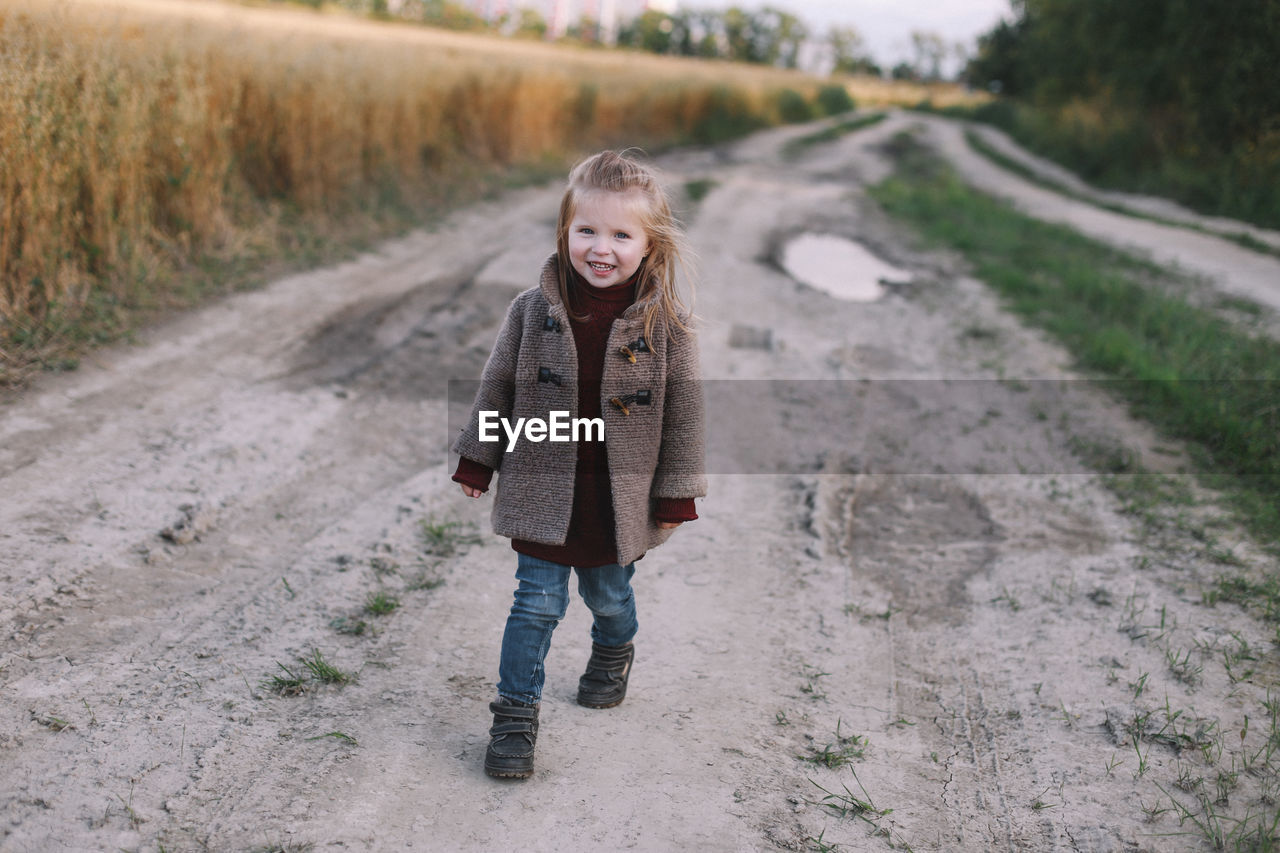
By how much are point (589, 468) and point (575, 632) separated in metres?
1.01

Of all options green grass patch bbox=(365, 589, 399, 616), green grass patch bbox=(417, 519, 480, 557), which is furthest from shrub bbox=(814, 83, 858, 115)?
green grass patch bbox=(365, 589, 399, 616)

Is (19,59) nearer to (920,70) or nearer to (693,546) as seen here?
(693,546)

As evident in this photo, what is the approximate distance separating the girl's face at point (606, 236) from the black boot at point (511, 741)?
1.17 m

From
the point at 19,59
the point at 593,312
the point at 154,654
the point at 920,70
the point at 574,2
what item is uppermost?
the point at 574,2

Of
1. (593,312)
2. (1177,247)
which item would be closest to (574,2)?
(1177,247)

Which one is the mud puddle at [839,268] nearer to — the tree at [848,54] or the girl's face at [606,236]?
the girl's face at [606,236]

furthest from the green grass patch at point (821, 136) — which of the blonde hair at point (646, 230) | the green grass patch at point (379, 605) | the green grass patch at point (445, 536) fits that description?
the blonde hair at point (646, 230)

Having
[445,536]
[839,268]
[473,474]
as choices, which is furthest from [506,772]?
[839,268]

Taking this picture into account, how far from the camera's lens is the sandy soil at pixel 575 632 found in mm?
2375

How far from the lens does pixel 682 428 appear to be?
2.63 meters

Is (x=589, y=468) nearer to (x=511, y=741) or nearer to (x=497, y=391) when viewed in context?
(x=497, y=391)

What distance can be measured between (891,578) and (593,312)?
80.4 inches

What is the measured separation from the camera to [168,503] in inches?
148

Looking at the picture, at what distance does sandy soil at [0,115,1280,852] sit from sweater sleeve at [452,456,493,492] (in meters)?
0.73
